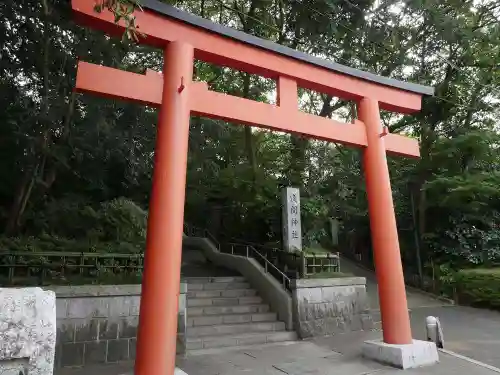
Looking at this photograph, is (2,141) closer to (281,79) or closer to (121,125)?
(121,125)

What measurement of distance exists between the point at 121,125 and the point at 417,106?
7.44 metres

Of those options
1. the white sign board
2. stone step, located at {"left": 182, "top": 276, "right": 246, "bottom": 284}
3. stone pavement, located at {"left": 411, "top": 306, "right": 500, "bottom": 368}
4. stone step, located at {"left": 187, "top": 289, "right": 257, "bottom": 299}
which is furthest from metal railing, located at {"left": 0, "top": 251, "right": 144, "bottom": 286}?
stone pavement, located at {"left": 411, "top": 306, "right": 500, "bottom": 368}

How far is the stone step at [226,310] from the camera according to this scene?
26.0ft

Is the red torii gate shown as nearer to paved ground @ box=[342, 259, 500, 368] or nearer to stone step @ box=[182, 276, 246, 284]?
paved ground @ box=[342, 259, 500, 368]

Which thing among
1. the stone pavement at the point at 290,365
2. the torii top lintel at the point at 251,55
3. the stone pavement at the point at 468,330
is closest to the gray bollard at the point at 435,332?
the stone pavement at the point at 468,330

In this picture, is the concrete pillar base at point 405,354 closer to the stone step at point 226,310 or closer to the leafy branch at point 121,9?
the stone step at point 226,310

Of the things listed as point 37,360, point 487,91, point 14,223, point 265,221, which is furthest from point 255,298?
point 487,91

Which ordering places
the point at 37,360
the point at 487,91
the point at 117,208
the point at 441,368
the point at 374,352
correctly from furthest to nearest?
the point at 487,91 < the point at 117,208 < the point at 374,352 < the point at 441,368 < the point at 37,360

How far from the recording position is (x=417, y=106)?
691cm

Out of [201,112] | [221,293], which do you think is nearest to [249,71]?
[201,112]

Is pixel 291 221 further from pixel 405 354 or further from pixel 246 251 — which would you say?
pixel 405 354

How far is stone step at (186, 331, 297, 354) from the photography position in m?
6.87

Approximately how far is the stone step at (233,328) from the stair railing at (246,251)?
867 mm

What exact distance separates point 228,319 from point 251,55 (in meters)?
5.27
